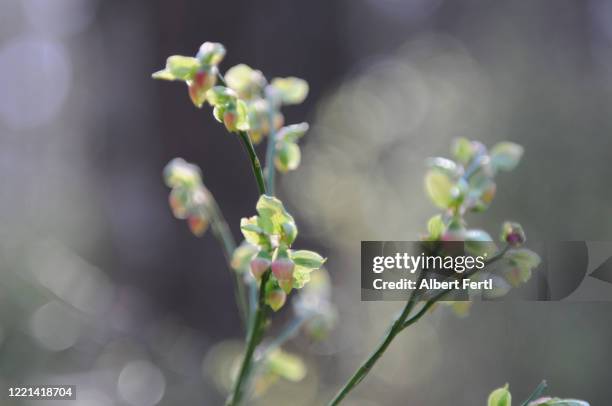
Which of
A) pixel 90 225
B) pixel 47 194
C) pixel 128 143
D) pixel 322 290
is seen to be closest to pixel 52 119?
pixel 47 194

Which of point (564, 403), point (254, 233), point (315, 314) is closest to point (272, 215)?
point (254, 233)

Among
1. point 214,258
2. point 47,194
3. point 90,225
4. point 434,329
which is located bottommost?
point 434,329

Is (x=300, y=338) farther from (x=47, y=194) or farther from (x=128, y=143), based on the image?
(x=47, y=194)

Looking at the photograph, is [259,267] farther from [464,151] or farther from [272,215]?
[464,151]

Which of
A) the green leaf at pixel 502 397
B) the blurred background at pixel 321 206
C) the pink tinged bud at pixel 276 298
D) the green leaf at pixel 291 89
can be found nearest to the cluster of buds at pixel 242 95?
the green leaf at pixel 291 89

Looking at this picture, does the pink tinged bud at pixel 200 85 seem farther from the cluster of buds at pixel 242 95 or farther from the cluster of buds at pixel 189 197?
the cluster of buds at pixel 189 197

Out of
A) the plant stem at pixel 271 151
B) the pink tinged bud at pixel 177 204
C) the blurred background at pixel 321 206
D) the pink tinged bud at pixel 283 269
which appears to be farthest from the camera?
the blurred background at pixel 321 206

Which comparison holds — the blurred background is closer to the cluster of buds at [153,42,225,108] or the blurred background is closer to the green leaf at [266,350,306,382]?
the green leaf at [266,350,306,382]
